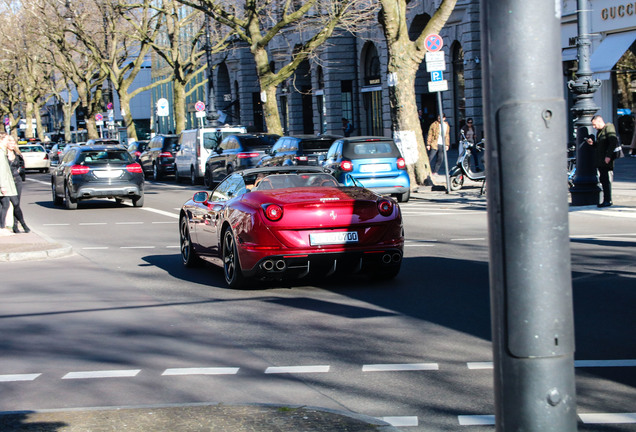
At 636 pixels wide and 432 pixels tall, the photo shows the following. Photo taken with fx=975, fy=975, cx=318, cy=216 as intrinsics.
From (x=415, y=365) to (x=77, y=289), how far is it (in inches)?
215

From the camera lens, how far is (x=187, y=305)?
31.2 feet

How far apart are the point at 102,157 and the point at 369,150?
6.92 meters

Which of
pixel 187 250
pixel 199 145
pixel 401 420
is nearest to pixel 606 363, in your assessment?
pixel 401 420

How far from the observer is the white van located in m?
32.9

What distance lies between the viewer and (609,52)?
103 ft

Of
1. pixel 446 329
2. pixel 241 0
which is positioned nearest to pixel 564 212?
pixel 446 329

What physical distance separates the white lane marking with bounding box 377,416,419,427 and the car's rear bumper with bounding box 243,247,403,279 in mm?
4607

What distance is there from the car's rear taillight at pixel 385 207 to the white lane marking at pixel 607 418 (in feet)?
16.8

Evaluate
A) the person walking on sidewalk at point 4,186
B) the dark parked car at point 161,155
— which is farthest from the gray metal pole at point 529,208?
the dark parked car at point 161,155

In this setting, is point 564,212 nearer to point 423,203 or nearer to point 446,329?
point 446,329

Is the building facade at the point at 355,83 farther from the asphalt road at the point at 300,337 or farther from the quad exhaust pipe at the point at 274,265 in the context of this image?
the quad exhaust pipe at the point at 274,265

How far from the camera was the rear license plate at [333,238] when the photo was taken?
9.79 metres

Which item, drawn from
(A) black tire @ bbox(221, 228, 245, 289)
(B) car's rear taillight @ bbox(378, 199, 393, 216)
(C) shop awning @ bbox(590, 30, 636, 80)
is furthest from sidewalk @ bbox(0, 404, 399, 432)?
(C) shop awning @ bbox(590, 30, 636, 80)

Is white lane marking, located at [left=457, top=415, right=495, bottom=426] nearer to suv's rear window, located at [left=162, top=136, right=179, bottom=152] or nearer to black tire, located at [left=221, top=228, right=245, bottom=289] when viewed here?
black tire, located at [left=221, top=228, right=245, bottom=289]
